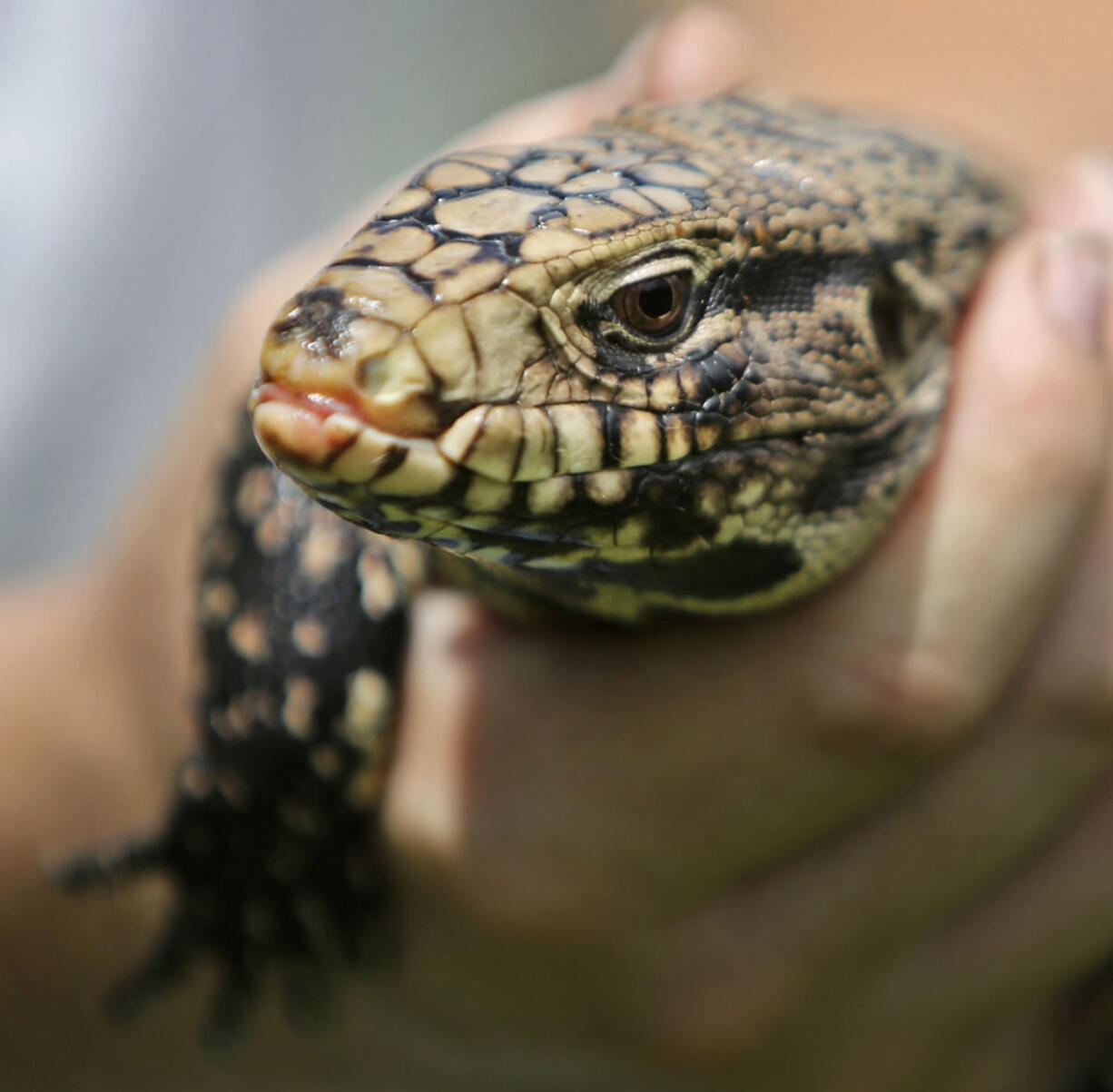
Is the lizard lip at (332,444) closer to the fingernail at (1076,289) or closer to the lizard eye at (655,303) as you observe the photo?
the lizard eye at (655,303)

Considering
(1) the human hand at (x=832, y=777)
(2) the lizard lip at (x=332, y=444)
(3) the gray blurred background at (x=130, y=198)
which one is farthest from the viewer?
(3) the gray blurred background at (x=130, y=198)

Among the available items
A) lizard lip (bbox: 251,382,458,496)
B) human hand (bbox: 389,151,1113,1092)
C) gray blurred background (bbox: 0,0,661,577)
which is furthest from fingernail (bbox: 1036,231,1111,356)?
gray blurred background (bbox: 0,0,661,577)

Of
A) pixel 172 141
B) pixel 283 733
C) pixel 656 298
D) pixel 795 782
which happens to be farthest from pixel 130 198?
pixel 656 298

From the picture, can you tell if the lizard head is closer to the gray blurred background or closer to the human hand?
the human hand

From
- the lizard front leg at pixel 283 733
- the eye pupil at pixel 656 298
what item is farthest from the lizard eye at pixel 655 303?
the lizard front leg at pixel 283 733

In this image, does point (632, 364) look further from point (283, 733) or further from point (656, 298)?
point (283, 733)

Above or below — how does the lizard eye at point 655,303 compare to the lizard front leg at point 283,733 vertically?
above

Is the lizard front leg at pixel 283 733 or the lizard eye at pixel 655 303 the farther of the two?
the lizard front leg at pixel 283 733
